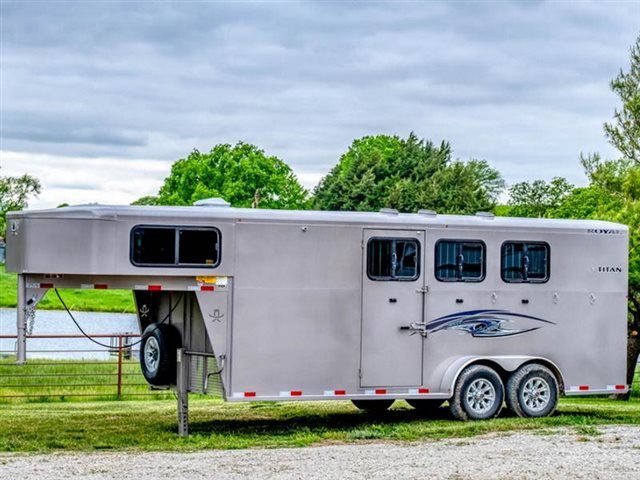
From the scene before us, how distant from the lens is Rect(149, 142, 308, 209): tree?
67875 millimetres

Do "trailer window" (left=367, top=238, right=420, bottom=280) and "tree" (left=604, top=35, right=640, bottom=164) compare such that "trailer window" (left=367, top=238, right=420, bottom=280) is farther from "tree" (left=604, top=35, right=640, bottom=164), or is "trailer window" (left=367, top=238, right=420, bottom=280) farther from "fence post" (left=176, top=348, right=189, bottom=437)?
"tree" (left=604, top=35, right=640, bottom=164)

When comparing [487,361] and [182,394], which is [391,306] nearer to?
[487,361]

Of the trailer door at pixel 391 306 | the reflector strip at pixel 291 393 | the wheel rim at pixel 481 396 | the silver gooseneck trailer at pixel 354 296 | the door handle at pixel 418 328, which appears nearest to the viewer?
the silver gooseneck trailer at pixel 354 296

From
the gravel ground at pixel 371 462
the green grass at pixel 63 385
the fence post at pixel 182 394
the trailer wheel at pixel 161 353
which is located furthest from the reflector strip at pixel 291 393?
the green grass at pixel 63 385

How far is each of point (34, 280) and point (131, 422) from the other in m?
2.99

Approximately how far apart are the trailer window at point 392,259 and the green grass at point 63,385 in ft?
23.1

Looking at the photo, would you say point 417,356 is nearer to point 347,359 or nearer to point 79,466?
point 347,359

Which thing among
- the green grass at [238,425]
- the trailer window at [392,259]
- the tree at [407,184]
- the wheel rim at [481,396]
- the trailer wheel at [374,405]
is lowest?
the green grass at [238,425]

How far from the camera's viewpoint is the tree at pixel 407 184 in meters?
57.5

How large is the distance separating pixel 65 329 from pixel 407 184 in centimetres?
2338

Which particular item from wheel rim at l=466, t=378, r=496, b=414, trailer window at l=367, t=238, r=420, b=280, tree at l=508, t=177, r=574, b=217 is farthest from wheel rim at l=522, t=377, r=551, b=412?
tree at l=508, t=177, r=574, b=217

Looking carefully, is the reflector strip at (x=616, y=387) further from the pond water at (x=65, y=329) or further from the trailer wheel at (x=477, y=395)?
the pond water at (x=65, y=329)

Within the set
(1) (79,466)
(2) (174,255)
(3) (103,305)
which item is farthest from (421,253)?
(3) (103,305)

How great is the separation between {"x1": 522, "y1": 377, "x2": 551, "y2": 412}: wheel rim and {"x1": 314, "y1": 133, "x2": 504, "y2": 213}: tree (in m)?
40.3
